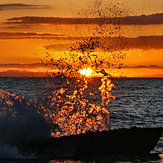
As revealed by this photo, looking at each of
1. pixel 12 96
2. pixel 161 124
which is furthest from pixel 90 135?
pixel 161 124

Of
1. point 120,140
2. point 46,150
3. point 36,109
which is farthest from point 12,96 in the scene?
point 120,140

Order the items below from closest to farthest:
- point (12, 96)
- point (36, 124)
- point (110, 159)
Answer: point (110, 159) < point (36, 124) < point (12, 96)

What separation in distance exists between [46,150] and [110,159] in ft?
13.2

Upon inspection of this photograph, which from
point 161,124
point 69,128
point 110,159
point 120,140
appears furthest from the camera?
point 161,124

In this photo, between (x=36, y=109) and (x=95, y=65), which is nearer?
(x=36, y=109)

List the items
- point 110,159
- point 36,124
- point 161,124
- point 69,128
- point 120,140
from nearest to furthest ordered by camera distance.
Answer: point 110,159
point 120,140
point 36,124
point 69,128
point 161,124

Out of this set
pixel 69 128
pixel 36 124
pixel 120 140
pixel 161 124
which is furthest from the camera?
pixel 161 124

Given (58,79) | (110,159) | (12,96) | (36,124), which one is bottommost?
(110,159)

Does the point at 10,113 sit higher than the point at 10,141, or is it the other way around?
the point at 10,113

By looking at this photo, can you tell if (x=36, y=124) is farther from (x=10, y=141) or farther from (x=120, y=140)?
(x=120, y=140)

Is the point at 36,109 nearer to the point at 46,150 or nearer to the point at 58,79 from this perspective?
the point at 46,150

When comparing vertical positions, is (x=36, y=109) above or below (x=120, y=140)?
above

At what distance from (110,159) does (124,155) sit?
1.62m

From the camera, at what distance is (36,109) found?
30.6m
